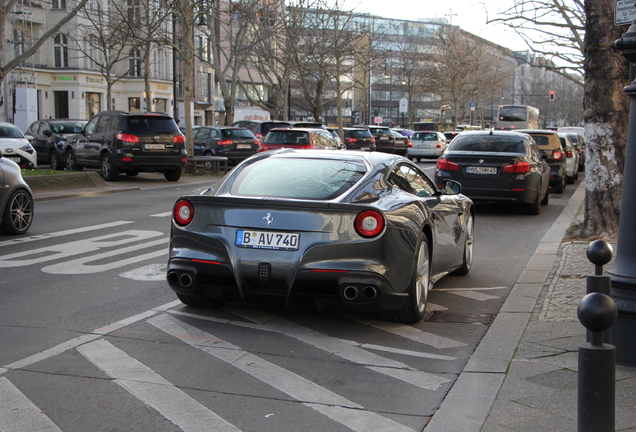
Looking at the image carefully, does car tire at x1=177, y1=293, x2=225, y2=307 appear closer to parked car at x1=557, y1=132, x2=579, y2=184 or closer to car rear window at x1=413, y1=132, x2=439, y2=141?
parked car at x1=557, y1=132, x2=579, y2=184

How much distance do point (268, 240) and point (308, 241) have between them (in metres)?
0.31

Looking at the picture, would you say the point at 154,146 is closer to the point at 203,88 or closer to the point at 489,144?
the point at 489,144

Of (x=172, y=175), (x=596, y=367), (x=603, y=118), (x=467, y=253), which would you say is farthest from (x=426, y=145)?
(x=596, y=367)

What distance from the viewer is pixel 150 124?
21.8 meters

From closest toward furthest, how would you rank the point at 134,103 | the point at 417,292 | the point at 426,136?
the point at 417,292
the point at 426,136
the point at 134,103

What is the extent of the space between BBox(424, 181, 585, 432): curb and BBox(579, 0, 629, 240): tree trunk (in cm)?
230

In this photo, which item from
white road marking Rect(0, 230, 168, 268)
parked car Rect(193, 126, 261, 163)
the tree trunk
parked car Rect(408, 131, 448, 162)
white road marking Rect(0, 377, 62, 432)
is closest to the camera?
white road marking Rect(0, 377, 62, 432)

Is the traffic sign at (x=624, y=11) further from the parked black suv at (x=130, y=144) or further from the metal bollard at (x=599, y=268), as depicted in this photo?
the parked black suv at (x=130, y=144)

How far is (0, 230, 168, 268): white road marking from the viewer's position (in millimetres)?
9008

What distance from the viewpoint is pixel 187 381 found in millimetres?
4777

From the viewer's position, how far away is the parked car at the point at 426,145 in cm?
4066

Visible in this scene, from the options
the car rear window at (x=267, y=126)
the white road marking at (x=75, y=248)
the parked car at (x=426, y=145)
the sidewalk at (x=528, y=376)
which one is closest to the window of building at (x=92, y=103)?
the car rear window at (x=267, y=126)

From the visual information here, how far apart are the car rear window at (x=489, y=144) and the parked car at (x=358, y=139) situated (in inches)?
817

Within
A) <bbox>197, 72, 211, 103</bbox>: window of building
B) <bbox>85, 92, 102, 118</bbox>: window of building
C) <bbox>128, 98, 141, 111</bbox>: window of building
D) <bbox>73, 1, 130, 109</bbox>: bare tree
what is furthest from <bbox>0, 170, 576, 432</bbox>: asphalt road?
<bbox>197, 72, 211, 103</bbox>: window of building
